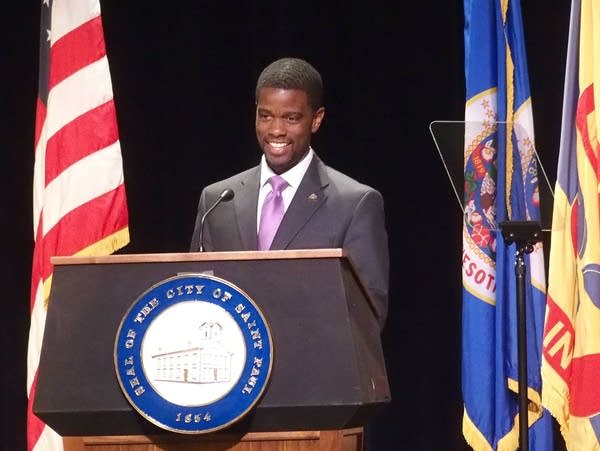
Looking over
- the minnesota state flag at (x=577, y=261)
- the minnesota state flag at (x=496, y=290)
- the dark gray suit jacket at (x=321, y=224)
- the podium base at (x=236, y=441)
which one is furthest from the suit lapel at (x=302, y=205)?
the minnesota state flag at (x=496, y=290)

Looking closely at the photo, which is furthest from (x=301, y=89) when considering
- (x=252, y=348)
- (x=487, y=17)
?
(x=487, y=17)

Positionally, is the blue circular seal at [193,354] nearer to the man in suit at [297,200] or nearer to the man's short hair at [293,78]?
the man in suit at [297,200]

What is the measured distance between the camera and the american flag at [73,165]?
4.03 m

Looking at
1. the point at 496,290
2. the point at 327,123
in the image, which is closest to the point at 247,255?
the point at 496,290

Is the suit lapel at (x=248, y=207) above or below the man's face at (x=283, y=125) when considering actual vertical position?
below

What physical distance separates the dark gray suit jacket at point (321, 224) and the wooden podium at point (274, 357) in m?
0.61

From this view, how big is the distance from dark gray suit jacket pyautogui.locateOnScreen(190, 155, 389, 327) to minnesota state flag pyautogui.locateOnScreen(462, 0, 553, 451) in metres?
1.03

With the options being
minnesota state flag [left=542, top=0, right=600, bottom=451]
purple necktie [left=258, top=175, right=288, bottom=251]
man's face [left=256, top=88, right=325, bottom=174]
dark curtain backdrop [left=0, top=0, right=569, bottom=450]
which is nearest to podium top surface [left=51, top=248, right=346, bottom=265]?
purple necktie [left=258, top=175, right=288, bottom=251]

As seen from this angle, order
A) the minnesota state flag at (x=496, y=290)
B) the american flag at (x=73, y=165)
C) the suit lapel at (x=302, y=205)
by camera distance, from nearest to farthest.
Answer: the suit lapel at (x=302, y=205) < the minnesota state flag at (x=496, y=290) < the american flag at (x=73, y=165)

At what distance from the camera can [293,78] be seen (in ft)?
9.39

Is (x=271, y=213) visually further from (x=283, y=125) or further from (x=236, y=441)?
(x=236, y=441)

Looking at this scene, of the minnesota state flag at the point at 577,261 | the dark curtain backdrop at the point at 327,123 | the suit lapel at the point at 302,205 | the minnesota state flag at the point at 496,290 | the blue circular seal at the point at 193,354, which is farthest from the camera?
the dark curtain backdrop at the point at 327,123

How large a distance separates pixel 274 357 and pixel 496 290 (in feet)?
6.78

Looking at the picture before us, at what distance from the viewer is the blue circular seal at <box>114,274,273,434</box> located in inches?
77.9
